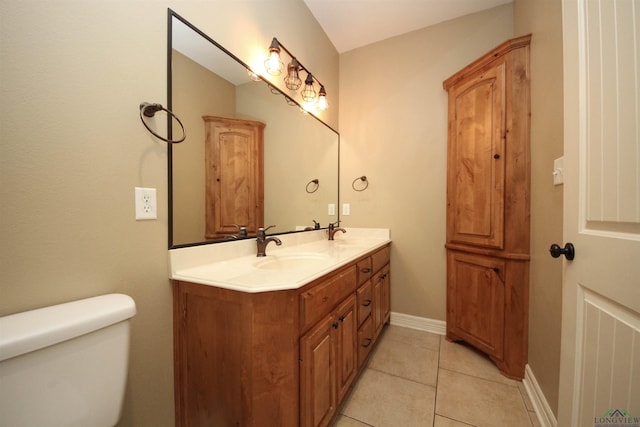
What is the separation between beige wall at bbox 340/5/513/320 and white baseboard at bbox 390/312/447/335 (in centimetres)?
5

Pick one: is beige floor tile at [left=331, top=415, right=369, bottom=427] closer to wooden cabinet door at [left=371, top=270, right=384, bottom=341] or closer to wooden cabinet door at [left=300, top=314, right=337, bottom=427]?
wooden cabinet door at [left=300, top=314, right=337, bottom=427]

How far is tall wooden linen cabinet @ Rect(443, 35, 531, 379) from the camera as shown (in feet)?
4.73

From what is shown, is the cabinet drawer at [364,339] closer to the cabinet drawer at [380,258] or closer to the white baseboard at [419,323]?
the cabinet drawer at [380,258]

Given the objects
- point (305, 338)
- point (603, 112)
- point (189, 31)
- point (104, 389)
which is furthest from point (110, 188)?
point (603, 112)

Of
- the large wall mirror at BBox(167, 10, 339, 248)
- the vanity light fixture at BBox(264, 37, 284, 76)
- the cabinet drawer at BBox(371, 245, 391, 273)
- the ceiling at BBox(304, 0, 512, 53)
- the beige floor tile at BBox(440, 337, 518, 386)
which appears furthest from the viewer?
the ceiling at BBox(304, 0, 512, 53)

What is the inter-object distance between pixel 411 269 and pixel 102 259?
212 cm

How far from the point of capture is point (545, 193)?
4.09 feet

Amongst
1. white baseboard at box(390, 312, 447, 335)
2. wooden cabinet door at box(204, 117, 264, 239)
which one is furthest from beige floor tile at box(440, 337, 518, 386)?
wooden cabinet door at box(204, 117, 264, 239)

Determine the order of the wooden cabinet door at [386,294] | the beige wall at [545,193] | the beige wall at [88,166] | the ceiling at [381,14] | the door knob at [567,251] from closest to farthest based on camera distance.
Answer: the beige wall at [88,166], the door knob at [567,251], the beige wall at [545,193], the ceiling at [381,14], the wooden cabinet door at [386,294]

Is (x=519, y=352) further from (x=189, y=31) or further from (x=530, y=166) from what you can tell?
(x=189, y=31)

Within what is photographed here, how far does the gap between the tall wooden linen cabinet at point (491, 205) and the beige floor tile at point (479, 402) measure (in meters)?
0.20

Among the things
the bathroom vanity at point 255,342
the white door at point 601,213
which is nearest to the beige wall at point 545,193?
the white door at point 601,213

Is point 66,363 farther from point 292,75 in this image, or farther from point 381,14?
point 381,14

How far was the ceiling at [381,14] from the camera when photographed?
182cm
